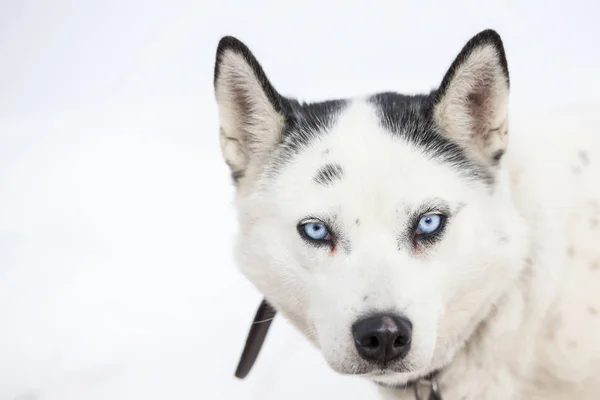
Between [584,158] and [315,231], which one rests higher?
[584,158]

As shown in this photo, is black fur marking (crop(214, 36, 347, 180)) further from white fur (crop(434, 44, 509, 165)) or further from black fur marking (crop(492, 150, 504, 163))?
black fur marking (crop(492, 150, 504, 163))

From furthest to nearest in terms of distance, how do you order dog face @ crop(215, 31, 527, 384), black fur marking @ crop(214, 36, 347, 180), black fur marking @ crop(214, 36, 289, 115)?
black fur marking @ crop(214, 36, 347, 180) < black fur marking @ crop(214, 36, 289, 115) < dog face @ crop(215, 31, 527, 384)

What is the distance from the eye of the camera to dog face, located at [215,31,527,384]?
83.7 inches

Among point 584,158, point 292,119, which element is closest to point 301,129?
point 292,119

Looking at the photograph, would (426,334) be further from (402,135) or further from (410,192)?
(402,135)

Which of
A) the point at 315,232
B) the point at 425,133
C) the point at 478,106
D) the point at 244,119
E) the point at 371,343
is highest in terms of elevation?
the point at 478,106

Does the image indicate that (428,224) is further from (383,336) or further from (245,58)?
(245,58)

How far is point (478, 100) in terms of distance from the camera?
241 centimetres

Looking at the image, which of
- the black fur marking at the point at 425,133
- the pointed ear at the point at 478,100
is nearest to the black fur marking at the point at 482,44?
the pointed ear at the point at 478,100

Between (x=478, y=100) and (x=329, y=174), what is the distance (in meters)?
0.60

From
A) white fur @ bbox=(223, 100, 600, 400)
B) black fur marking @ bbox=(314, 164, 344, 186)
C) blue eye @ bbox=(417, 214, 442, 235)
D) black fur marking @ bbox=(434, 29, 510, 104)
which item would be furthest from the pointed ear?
black fur marking @ bbox=(314, 164, 344, 186)

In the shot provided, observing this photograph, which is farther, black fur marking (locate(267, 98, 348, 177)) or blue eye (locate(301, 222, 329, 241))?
black fur marking (locate(267, 98, 348, 177))

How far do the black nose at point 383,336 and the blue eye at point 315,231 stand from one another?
1.13ft

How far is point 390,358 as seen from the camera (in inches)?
83.0
